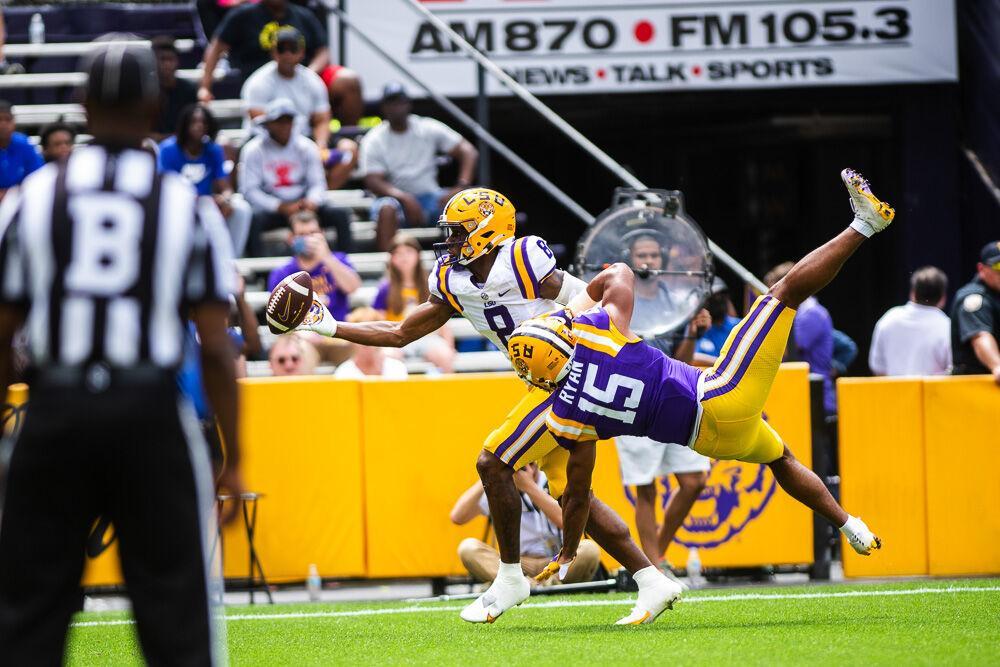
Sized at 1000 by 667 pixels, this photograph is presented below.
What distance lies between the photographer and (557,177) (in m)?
18.4

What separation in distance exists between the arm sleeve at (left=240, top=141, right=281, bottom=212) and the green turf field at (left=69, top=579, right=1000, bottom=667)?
4.05 metres

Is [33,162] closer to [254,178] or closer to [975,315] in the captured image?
[254,178]

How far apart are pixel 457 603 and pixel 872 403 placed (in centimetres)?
277

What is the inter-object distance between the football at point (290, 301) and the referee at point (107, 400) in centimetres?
350

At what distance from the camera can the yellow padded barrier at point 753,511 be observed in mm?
9180

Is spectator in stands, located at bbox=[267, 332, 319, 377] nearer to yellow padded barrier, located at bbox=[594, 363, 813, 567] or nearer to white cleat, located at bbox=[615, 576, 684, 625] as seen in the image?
yellow padded barrier, located at bbox=[594, 363, 813, 567]

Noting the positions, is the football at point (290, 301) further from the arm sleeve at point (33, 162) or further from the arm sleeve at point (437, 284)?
the arm sleeve at point (33, 162)

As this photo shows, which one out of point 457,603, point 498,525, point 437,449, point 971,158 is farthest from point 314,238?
point 971,158

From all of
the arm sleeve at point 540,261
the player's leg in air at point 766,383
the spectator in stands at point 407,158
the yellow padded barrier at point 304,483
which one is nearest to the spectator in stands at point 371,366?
the yellow padded barrier at point 304,483

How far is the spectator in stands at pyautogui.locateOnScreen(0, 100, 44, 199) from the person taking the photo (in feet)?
37.3

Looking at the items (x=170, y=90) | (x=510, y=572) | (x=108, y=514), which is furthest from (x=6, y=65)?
(x=108, y=514)

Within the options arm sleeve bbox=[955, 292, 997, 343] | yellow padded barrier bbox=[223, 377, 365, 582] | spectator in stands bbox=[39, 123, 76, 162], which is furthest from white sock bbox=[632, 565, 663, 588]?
spectator in stands bbox=[39, 123, 76, 162]

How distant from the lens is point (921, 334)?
10.5 meters

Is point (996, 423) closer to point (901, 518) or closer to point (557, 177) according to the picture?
point (901, 518)
